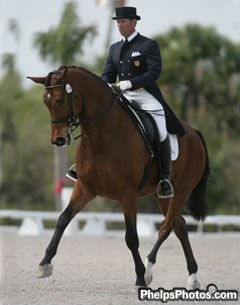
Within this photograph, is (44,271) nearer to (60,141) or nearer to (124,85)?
(60,141)

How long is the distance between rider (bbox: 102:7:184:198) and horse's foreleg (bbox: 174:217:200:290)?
59cm

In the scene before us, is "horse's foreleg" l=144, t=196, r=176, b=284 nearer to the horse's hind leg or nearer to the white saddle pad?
the horse's hind leg

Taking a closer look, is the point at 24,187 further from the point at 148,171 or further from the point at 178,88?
the point at 148,171

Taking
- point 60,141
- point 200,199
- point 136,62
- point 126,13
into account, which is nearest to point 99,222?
point 200,199

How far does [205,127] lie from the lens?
27391 millimetres

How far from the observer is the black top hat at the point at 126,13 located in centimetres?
883

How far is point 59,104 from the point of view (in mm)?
8023

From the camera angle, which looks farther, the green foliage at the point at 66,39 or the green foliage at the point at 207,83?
the green foliage at the point at 207,83

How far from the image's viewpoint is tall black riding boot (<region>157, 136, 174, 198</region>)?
9148 millimetres

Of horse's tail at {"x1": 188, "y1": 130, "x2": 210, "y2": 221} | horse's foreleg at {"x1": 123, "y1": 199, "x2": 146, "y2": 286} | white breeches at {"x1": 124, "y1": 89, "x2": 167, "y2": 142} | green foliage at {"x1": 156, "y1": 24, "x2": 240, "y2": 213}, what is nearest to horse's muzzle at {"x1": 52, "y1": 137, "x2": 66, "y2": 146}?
horse's foreleg at {"x1": 123, "y1": 199, "x2": 146, "y2": 286}

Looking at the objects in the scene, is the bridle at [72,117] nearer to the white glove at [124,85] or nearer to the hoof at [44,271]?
the white glove at [124,85]

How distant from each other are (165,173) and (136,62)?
3.82 feet

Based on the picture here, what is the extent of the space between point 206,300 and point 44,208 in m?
20.4

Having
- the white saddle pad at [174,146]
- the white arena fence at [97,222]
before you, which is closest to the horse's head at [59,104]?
the white saddle pad at [174,146]
